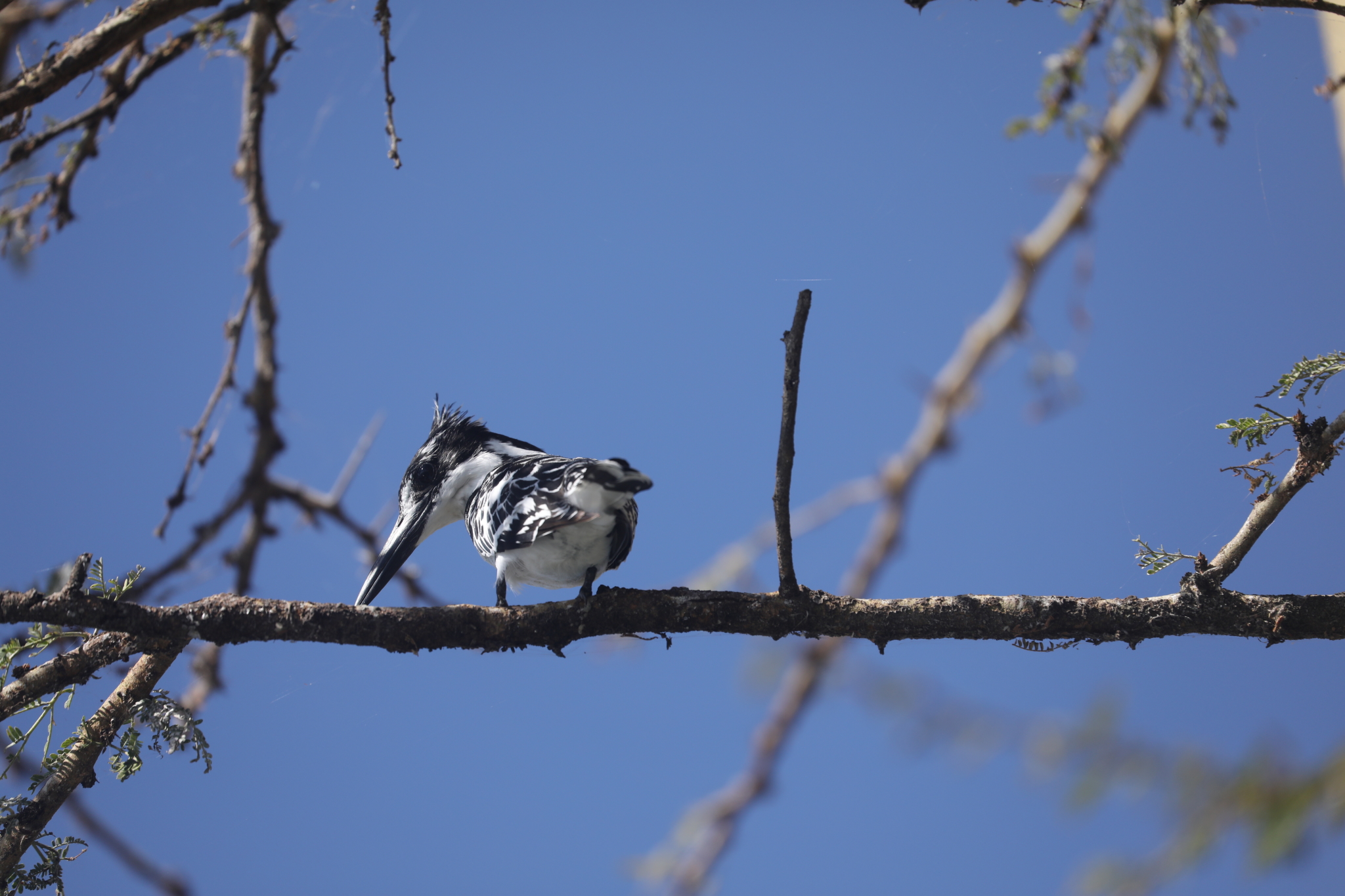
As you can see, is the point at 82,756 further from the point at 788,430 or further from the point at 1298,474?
the point at 1298,474

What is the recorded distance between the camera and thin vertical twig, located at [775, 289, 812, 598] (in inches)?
58.0

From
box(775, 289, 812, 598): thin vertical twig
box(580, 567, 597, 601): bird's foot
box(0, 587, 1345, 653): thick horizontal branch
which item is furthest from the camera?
box(580, 567, 597, 601): bird's foot

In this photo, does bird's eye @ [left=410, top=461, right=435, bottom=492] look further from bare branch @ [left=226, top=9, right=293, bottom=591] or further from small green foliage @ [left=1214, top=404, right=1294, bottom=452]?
small green foliage @ [left=1214, top=404, right=1294, bottom=452]

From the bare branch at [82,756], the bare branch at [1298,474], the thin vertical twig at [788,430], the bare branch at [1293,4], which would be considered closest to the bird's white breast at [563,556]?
the thin vertical twig at [788,430]

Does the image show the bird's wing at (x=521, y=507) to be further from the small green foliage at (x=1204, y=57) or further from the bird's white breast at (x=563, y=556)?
the small green foliage at (x=1204, y=57)

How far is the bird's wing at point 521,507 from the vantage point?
2.13 m

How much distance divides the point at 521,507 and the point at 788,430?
89cm

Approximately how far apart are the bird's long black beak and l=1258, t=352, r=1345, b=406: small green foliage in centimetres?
208

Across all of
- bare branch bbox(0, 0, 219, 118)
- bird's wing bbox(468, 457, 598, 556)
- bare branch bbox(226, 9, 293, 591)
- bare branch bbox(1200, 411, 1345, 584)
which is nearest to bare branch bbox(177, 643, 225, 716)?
bare branch bbox(226, 9, 293, 591)

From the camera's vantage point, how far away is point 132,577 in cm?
176

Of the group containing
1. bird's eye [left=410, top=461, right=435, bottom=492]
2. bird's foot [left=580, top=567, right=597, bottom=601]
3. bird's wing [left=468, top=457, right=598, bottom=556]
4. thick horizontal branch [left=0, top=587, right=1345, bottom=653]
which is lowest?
thick horizontal branch [left=0, top=587, right=1345, bottom=653]

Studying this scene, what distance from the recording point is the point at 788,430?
61.4 inches

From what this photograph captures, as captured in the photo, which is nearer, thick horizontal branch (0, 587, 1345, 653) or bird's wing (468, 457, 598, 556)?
thick horizontal branch (0, 587, 1345, 653)

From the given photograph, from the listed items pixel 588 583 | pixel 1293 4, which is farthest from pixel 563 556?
pixel 1293 4
